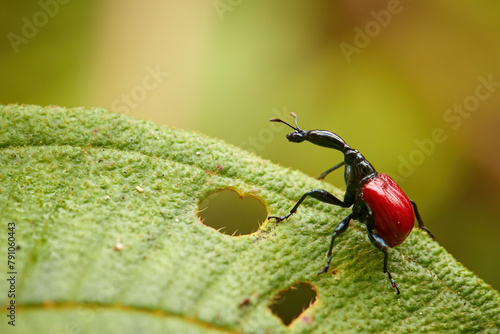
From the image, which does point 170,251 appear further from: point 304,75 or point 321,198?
point 304,75

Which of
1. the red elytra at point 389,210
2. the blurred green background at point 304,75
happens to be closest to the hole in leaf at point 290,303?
the red elytra at point 389,210

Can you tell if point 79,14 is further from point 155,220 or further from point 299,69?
point 155,220

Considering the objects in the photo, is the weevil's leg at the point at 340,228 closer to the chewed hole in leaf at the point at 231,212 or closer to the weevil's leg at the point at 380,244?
the weevil's leg at the point at 380,244

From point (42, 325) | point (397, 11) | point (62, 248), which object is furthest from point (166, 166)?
point (397, 11)

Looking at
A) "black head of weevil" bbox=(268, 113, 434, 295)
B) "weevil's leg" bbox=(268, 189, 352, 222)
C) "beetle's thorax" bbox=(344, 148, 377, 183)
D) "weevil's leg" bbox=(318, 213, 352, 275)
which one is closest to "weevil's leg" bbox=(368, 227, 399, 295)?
"black head of weevil" bbox=(268, 113, 434, 295)

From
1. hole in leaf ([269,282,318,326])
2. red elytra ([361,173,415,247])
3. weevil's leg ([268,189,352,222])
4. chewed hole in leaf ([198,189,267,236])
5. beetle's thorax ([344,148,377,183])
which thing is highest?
chewed hole in leaf ([198,189,267,236])

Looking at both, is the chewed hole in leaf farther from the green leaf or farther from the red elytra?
the red elytra
